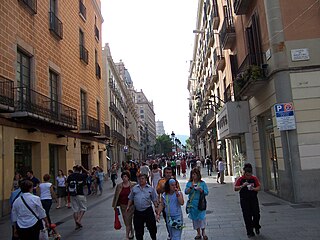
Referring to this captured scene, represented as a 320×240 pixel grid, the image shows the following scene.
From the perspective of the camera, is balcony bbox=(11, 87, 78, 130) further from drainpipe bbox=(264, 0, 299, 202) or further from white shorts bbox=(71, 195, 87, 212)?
drainpipe bbox=(264, 0, 299, 202)

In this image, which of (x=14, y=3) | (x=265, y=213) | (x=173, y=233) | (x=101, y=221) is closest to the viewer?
(x=173, y=233)

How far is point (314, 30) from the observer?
38.4 ft

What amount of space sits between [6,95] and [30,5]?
17.0 feet

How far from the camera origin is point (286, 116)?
36.3 ft

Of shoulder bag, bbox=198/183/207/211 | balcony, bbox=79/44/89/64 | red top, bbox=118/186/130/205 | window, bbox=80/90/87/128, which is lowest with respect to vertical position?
shoulder bag, bbox=198/183/207/211

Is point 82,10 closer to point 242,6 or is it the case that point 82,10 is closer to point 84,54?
point 84,54

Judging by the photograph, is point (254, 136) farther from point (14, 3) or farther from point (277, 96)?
point (14, 3)

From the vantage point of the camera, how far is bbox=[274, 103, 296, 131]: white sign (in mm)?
11055

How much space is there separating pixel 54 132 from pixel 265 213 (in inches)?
469

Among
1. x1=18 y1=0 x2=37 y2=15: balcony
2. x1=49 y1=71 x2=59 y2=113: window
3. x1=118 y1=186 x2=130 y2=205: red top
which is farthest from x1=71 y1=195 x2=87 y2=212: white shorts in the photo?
x1=18 y1=0 x2=37 y2=15: balcony

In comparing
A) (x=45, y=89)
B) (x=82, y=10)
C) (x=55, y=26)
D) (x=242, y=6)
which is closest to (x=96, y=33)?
(x=82, y=10)

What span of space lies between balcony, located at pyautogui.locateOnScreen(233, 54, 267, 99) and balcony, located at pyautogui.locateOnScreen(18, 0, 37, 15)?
972 centimetres

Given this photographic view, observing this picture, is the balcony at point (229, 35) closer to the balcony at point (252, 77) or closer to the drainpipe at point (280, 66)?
the balcony at point (252, 77)

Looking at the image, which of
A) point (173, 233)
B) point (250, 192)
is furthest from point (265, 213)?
point (173, 233)
